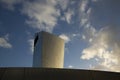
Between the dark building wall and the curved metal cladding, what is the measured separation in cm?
10872

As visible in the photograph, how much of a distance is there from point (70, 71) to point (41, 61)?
11182cm

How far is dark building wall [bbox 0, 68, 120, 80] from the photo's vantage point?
21156mm

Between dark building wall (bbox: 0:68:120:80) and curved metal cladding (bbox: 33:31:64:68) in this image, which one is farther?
curved metal cladding (bbox: 33:31:64:68)

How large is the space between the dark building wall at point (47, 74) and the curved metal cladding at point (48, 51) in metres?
109

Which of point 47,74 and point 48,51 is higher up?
point 48,51

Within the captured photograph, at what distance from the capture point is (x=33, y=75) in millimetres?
21172

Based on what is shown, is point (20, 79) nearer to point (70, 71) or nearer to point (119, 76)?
point (70, 71)

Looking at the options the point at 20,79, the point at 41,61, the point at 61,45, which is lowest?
the point at 20,79

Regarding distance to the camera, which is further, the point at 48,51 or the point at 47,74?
the point at 48,51

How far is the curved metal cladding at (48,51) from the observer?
134m

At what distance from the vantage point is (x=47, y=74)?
70.0 ft

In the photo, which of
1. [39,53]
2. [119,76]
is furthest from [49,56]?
[119,76]

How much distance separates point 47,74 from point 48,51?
384 feet

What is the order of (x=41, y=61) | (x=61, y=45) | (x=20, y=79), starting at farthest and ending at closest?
(x=61, y=45)
(x=41, y=61)
(x=20, y=79)
